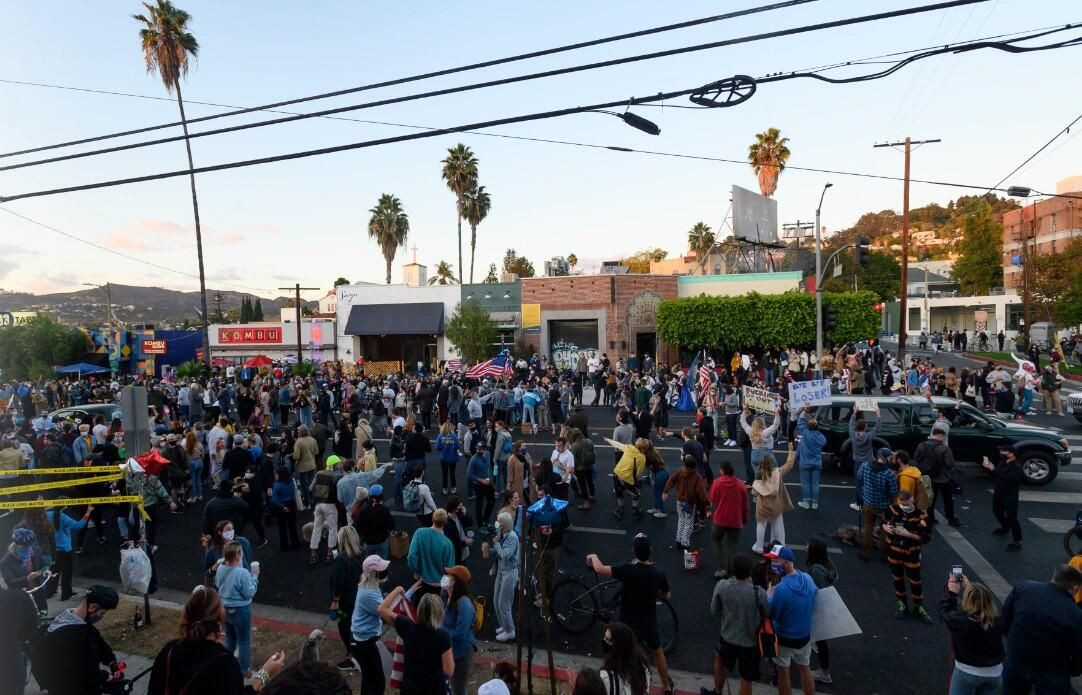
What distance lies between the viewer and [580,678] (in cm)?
386

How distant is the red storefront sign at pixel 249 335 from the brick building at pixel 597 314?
20.2 meters

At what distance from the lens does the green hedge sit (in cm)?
3130

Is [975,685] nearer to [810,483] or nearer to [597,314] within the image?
[810,483]

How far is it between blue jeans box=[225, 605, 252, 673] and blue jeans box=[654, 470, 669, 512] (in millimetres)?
7067

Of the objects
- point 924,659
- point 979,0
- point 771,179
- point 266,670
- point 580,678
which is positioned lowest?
point 924,659

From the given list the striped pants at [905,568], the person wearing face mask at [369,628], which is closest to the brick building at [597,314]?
the striped pants at [905,568]

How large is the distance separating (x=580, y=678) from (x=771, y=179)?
5533cm

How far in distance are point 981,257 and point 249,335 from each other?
71.5 metres

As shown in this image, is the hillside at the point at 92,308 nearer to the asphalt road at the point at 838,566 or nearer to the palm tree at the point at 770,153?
the asphalt road at the point at 838,566

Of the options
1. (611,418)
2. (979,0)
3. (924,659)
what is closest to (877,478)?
(924,659)

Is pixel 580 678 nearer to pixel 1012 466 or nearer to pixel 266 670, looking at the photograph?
pixel 266 670

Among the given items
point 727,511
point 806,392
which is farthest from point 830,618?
point 806,392

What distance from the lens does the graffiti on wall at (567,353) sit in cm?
3644

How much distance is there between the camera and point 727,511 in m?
8.37
